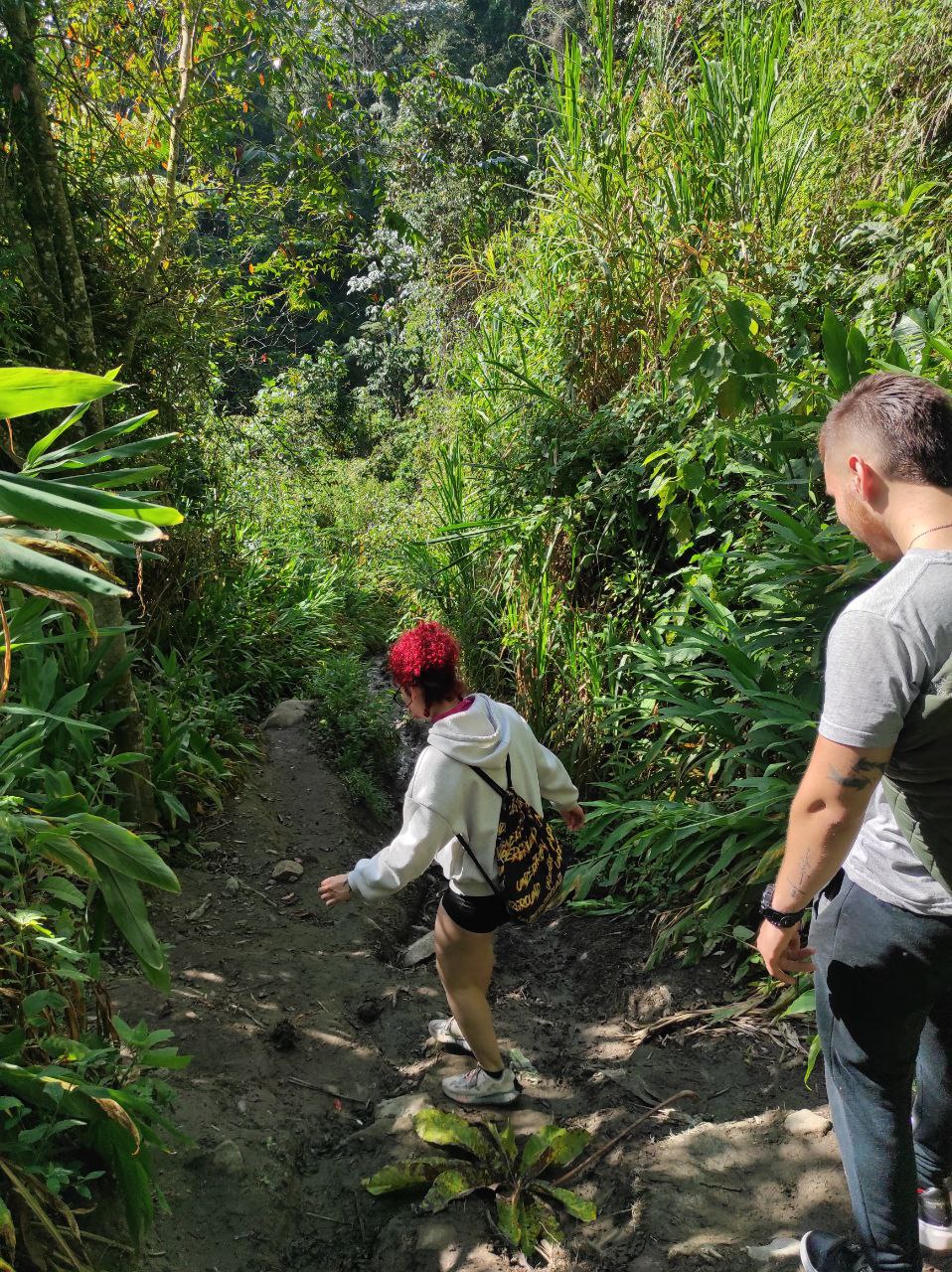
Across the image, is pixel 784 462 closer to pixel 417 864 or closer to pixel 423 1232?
pixel 417 864

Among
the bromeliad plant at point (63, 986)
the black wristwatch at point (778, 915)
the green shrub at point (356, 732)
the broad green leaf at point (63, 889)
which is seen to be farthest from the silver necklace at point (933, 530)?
the green shrub at point (356, 732)

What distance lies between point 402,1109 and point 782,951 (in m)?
1.54

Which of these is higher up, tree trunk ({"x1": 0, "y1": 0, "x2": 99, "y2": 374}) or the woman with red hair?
tree trunk ({"x1": 0, "y1": 0, "x2": 99, "y2": 374})

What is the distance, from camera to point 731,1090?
7.98ft

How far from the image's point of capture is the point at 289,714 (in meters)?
5.15

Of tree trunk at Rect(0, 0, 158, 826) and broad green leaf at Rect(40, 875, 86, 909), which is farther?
tree trunk at Rect(0, 0, 158, 826)

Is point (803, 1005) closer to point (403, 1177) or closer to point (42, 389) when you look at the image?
point (403, 1177)

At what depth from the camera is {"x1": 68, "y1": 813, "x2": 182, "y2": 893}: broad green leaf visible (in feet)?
5.27

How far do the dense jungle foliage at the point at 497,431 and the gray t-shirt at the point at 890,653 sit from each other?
114cm

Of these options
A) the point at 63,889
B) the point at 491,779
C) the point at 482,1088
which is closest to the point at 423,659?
the point at 491,779

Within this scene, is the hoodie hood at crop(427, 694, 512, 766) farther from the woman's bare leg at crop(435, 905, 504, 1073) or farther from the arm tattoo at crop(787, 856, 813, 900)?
the arm tattoo at crop(787, 856, 813, 900)

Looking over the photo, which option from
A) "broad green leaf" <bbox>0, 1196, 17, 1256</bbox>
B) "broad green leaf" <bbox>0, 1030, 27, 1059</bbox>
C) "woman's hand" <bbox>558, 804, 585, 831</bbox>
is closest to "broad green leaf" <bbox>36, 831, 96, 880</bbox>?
"broad green leaf" <bbox>0, 1030, 27, 1059</bbox>

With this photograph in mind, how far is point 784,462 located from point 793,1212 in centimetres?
237

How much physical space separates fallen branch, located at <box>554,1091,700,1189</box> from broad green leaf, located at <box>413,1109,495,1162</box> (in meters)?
0.21
